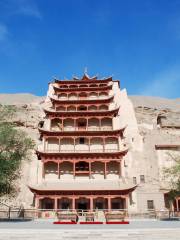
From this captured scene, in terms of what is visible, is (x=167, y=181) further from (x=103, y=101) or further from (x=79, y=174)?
(x=103, y=101)

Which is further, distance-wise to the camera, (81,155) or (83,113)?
(83,113)

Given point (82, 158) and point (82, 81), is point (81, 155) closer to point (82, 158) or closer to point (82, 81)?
point (82, 158)

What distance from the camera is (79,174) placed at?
34344 mm

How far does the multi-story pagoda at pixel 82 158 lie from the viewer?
98.4 feet

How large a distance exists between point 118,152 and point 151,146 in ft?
26.3

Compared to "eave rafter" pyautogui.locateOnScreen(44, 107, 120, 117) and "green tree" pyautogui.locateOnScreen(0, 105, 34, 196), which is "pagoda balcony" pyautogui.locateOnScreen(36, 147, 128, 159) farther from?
"green tree" pyautogui.locateOnScreen(0, 105, 34, 196)

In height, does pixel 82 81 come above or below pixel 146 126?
above

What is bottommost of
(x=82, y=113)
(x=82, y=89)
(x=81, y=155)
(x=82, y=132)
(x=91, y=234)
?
(x=91, y=234)

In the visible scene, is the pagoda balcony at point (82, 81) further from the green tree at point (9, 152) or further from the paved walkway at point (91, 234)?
the paved walkway at point (91, 234)

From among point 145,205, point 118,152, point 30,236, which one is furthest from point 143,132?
point 30,236

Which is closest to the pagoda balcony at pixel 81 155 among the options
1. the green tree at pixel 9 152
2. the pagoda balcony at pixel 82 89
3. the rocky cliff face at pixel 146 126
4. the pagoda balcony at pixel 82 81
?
the rocky cliff face at pixel 146 126

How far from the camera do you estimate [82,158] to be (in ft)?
112

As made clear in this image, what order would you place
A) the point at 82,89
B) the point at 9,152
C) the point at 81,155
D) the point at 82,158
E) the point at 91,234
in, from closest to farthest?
the point at 91,234
the point at 9,152
the point at 81,155
the point at 82,158
the point at 82,89

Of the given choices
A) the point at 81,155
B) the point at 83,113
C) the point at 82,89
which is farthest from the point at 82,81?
the point at 81,155
